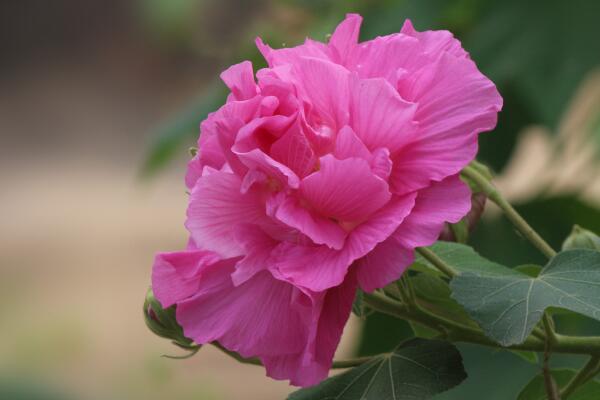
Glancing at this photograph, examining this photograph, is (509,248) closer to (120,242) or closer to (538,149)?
(538,149)

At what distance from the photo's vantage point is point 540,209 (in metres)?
1.28

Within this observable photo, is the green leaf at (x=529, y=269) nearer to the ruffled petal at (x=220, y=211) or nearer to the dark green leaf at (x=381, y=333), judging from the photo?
the ruffled petal at (x=220, y=211)

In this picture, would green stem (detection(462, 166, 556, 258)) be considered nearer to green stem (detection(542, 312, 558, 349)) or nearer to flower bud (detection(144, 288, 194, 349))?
green stem (detection(542, 312, 558, 349))

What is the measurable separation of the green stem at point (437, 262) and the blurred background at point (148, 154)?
0.27 ft

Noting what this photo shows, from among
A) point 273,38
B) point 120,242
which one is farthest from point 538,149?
point 273,38

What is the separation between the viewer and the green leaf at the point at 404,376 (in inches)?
18.1

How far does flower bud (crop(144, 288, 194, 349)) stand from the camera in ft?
1.71

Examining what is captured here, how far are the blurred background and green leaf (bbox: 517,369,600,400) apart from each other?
0.04 ft

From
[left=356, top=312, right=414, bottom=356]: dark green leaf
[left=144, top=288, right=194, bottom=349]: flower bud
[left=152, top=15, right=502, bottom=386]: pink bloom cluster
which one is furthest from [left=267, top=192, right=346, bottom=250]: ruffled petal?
[left=356, top=312, right=414, bottom=356]: dark green leaf

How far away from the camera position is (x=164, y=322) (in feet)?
1.72

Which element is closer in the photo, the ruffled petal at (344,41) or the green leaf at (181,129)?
the ruffled petal at (344,41)

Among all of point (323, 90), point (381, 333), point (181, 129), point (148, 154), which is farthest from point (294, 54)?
point (148, 154)

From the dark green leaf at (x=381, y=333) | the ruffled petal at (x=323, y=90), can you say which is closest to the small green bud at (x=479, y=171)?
the ruffled petal at (x=323, y=90)

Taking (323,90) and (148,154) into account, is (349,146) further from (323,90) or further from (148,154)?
(148,154)
